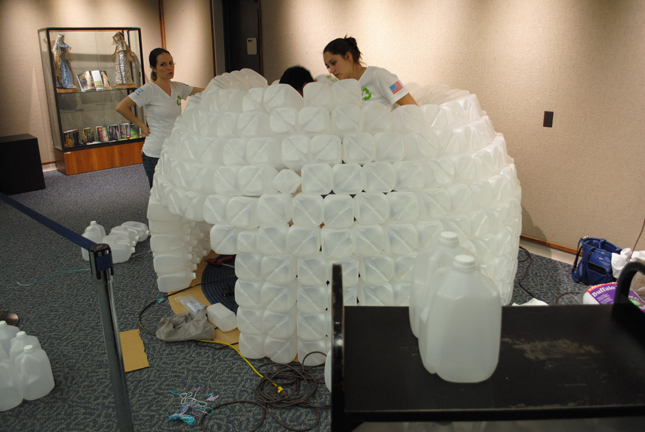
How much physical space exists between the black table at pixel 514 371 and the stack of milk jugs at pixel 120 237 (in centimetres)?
288

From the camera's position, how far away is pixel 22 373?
218cm

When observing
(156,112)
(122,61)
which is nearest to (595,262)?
(156,112)

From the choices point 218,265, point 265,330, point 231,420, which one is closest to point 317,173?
point 265,330

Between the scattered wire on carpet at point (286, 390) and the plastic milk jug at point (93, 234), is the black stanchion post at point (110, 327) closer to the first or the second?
the scattered wire on carpet at point (286, 390)

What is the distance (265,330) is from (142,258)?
1.65 meters

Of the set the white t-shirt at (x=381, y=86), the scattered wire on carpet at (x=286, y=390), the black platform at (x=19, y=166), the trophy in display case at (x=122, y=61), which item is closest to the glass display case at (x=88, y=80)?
the trophy in display case at (x=122, y=61)

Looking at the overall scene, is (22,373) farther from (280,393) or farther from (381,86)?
(381,86)

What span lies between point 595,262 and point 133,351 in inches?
109

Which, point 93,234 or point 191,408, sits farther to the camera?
point 93,234

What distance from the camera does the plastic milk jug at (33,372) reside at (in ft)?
7.12

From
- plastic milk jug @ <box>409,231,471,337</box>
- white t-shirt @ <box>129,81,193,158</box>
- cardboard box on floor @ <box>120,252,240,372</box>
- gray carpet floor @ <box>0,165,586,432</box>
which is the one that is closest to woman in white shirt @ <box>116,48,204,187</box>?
white t-shirt @ <box>129,81,193,158</box>

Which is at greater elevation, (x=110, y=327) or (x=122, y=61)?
(x=122, y=61)

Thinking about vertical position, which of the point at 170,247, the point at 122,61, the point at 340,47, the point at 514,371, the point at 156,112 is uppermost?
the point at 122,61

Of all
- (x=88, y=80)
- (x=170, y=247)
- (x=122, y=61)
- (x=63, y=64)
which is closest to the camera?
(x=170, y=247)
